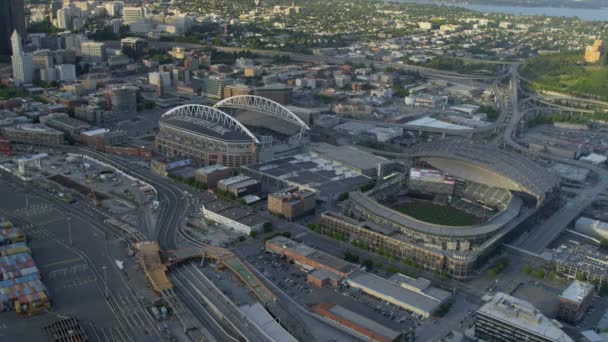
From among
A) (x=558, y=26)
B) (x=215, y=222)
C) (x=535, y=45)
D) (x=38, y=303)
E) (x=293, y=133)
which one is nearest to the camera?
(x=38, y=303)

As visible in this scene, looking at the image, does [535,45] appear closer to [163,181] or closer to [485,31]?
[485,31]

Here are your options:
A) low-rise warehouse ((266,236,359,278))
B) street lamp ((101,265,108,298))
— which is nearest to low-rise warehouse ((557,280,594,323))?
low-rise warehouse ((266,236,359,278))

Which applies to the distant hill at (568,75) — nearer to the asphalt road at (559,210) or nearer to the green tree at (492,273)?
the asphalt road at (559,210)

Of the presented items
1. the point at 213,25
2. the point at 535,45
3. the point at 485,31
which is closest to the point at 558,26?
the point at 485,31

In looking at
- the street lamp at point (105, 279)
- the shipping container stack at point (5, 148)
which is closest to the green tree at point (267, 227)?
the street lamp at point (105, 279)

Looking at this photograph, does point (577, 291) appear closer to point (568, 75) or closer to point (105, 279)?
point (105, 279)

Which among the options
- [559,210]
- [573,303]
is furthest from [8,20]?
[573,303]
